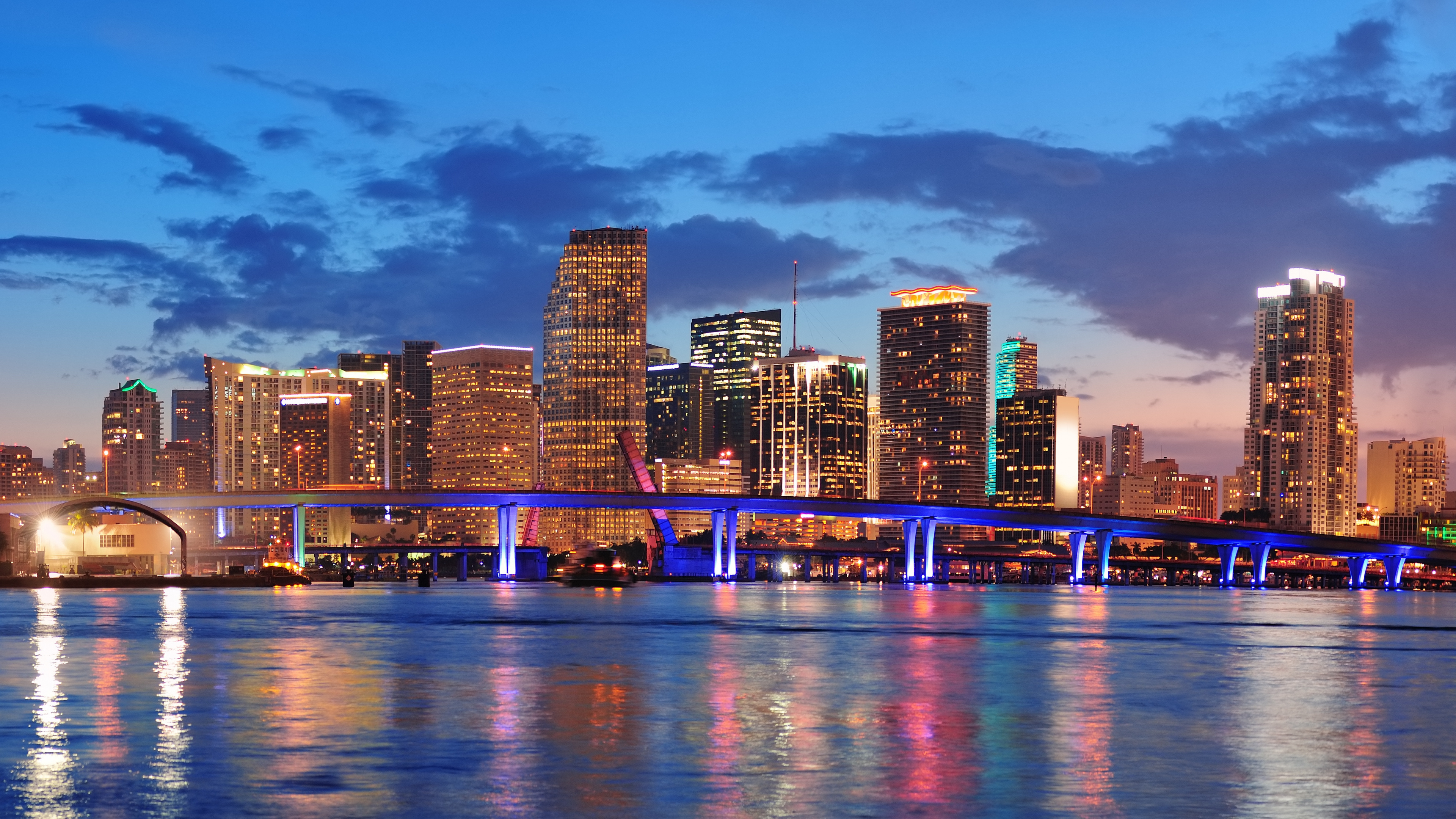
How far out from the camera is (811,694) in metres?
39.8

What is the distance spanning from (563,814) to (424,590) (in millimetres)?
171265

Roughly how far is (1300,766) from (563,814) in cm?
1308

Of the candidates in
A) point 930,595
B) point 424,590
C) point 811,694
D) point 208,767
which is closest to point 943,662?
point 811,694

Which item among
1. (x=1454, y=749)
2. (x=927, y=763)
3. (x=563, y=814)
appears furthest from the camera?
(x=1454, y=749)

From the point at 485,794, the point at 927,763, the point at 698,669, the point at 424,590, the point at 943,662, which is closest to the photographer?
the point at 485,794

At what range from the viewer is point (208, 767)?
83.5 ft

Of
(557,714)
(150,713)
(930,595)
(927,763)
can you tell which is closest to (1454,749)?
(927,763)

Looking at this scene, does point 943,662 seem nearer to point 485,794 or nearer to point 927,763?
point 927,763

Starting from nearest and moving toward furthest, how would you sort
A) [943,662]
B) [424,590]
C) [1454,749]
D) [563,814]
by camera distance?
1. [563,814]
2. [1454,749]
3. [943,662]
4. [424,590]

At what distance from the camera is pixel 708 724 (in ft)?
107

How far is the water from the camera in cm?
2311

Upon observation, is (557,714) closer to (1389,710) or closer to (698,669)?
(698,669)

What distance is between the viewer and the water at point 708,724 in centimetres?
2311

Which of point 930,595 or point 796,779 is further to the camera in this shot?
point 930,595
